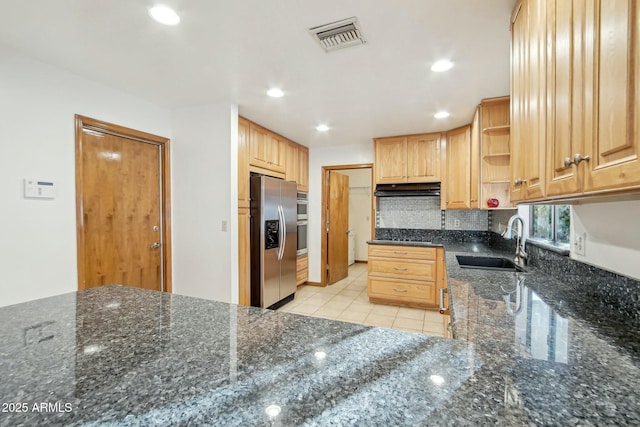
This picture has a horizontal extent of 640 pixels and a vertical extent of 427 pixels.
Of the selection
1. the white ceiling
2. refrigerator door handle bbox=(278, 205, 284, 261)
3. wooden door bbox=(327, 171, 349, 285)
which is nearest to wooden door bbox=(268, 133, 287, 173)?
refrigerator door handle bbox=(278, 205, 284, 261)

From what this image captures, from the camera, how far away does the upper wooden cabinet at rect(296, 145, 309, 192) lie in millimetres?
4543

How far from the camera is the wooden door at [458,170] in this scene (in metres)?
3.44

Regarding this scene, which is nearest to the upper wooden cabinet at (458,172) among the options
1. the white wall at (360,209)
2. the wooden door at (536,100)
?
the wooden door at (536,100)

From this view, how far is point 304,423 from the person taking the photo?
46 centimetres

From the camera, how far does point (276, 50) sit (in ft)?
6.41

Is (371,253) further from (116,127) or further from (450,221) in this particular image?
(116,127)

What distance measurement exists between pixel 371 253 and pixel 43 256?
3.28 meters

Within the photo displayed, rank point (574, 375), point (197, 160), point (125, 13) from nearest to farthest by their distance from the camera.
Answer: point (574, 375), point (125, 13), point (197, 160)

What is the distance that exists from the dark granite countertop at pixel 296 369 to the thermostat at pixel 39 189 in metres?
1.41

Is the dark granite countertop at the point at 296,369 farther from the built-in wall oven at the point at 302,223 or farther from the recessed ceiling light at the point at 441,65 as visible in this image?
the built-in wall oven at the point at 302,223

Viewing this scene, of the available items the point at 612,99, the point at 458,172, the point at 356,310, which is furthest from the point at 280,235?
the point at 612,99

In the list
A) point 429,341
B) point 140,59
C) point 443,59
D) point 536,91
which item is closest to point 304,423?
point 429,341

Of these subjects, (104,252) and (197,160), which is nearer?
(104,252)

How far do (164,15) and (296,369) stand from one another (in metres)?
1.93
